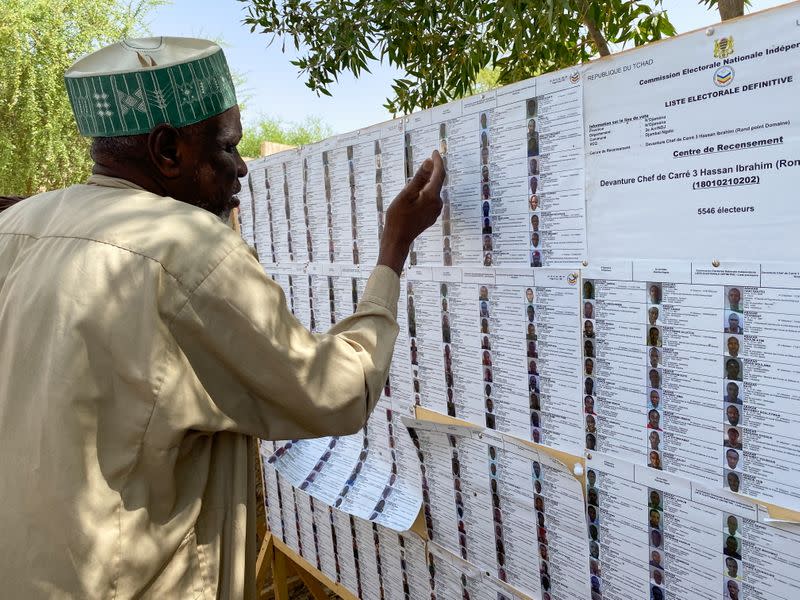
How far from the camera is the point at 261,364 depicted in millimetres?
1136

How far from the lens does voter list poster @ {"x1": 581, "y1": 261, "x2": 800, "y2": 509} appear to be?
43.4 inches

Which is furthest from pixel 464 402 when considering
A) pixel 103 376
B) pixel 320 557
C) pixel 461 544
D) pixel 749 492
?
pixel 320 557

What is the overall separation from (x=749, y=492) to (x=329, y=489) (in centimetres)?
152

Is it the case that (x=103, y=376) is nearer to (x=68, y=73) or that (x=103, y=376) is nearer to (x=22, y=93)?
(x=68, y=73)

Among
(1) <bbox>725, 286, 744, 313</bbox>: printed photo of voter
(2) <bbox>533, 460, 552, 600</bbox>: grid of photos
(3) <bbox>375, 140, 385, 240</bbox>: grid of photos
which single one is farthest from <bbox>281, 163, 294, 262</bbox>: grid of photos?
(1) <bbox>725, 286, 744, 313</bbox>: printed photo of voter

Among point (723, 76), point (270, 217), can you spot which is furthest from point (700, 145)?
point (270, 217)

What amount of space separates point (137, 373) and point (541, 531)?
3.64 feet

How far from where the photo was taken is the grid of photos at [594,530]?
1.46 m

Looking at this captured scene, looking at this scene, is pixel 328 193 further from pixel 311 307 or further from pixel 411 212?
pixel 411 212

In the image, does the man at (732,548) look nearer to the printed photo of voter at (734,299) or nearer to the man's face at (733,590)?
the man's face at (733,590)

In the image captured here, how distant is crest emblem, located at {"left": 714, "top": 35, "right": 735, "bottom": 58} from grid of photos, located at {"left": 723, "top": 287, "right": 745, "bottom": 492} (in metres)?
0.42

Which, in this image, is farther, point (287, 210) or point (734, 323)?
point (287, 210)

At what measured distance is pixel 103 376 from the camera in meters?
1.09

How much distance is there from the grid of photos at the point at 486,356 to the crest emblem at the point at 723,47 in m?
0.75
